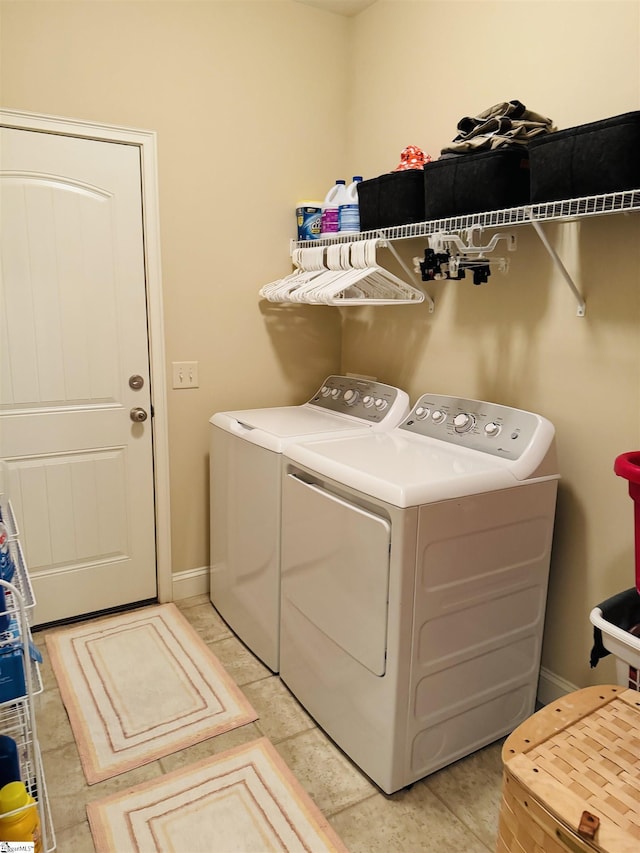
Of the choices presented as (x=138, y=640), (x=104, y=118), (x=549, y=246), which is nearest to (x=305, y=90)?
(x=104, y=118)

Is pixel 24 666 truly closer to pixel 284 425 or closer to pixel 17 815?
pixel 17 815

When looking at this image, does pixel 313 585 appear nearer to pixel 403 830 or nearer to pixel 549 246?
pixel 403 830

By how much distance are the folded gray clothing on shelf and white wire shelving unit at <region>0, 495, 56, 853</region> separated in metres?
1.67

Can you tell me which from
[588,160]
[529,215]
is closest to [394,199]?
[529,215]

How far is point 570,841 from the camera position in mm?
1068

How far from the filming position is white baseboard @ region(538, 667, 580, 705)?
2.05 meters

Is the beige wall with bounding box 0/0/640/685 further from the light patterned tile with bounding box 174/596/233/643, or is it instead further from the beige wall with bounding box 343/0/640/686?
the light patterned tile with bounding box 174/596/233/643

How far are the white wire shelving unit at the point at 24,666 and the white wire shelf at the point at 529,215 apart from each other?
60.8 inches

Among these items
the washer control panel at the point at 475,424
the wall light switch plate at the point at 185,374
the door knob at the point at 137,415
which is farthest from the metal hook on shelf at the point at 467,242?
the door knob at the point at 137,415

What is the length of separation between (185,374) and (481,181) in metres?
1.49

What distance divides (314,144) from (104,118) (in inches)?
38.3

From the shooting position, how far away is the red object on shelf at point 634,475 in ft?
4.83

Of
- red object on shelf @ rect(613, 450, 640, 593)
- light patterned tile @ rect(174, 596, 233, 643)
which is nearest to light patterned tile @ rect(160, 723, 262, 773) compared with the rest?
light patterned tile @ rect(174, 596, 233, 643)

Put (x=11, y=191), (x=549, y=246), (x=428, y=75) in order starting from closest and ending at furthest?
(x=549, y=246) → (x=11, y=191) → (x=428, y=75)
